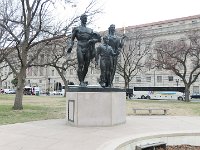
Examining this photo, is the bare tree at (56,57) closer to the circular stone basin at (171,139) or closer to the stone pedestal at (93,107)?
the stone pedestal at (93,107)

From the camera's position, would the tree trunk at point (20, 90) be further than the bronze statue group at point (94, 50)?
Yes

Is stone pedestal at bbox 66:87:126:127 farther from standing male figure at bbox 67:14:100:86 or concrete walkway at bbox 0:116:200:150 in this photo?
standing male figure at bbox 67:14:100:86

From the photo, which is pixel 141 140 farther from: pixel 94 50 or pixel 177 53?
pixel 177 53

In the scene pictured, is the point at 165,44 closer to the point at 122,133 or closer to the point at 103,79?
the point at 103,79

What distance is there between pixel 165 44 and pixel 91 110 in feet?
112

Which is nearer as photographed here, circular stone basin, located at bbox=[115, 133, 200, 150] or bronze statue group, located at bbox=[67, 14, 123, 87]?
circular stone basin, located at bbox=[115, 133, 200, 150]

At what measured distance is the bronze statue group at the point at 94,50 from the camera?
12336mm

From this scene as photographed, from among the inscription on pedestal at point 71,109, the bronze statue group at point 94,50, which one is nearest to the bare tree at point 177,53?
the bronze statue group at point 94,50

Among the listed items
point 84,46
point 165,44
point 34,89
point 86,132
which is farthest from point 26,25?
point 34,89

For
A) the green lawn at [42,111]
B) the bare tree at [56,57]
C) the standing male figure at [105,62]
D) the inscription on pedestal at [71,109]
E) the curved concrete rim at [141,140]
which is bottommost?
the green lawn at [42,111]

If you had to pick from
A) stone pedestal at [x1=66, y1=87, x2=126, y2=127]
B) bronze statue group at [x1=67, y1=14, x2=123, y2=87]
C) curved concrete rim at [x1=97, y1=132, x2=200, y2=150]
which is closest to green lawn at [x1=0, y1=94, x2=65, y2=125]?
stone pedestal at [x1=66, y1=87, x2=126, y2=127]

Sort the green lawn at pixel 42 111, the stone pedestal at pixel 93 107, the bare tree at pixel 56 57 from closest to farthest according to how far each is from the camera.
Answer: the stone pedestal at pixel 93 107, the green lawn at pixel 42 111, the bare tree at pixel 56 57

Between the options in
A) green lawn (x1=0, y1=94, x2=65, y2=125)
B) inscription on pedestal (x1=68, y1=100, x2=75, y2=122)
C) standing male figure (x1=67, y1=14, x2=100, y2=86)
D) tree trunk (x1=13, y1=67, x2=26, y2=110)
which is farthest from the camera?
tree trunk (x1=13, y1=67, x2=26, y2=110)

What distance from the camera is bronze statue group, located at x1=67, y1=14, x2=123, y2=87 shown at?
12.3 meters
